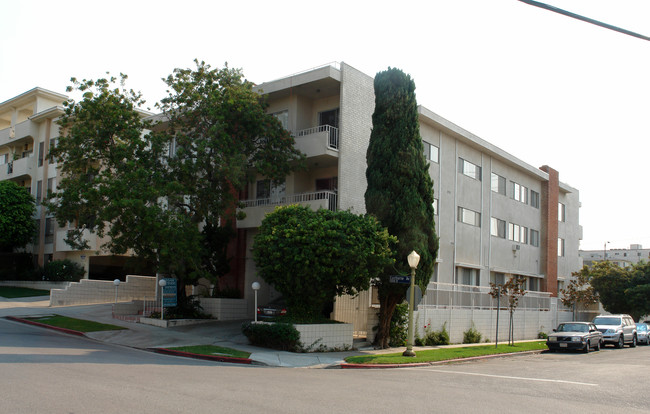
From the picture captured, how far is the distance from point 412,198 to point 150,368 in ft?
36.3

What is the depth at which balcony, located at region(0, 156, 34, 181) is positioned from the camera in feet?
146

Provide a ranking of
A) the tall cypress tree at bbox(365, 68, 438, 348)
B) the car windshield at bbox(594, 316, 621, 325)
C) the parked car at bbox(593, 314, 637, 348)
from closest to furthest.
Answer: the tall cypress tree at bbox(365, 68, 438, 348), the parked car at bbox(593, 314, 637, 348), the car windshield at bbox(594, 316, 621, 325)

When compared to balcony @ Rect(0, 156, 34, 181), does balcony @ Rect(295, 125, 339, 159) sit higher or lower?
lower

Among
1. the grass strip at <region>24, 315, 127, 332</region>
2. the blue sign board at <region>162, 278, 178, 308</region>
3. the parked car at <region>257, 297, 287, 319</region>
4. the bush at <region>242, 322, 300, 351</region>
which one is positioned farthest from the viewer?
the blue sign board at <region>162, 278, 178, 308</region>

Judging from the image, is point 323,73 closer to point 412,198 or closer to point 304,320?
point 412,198

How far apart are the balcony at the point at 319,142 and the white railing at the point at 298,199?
1.63m

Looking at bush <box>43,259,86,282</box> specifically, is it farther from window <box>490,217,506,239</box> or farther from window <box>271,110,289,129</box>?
window <box>490,217,506,239</box>

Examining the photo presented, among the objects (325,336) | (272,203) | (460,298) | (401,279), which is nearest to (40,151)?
(272,203)

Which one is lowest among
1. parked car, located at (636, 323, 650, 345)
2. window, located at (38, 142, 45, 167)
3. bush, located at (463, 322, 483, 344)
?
parked car, located at (636, 323, 650, 345)

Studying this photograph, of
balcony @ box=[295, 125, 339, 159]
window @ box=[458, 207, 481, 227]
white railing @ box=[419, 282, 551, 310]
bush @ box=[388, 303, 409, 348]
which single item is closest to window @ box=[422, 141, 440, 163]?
window @ box=[458, 207, 481, 227]

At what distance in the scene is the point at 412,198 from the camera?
2062cm

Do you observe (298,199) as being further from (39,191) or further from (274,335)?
(39,191)

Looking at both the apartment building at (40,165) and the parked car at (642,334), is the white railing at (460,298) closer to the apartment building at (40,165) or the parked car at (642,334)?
the parked car at (642,334)

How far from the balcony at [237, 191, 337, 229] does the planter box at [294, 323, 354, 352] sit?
5.55 metres
